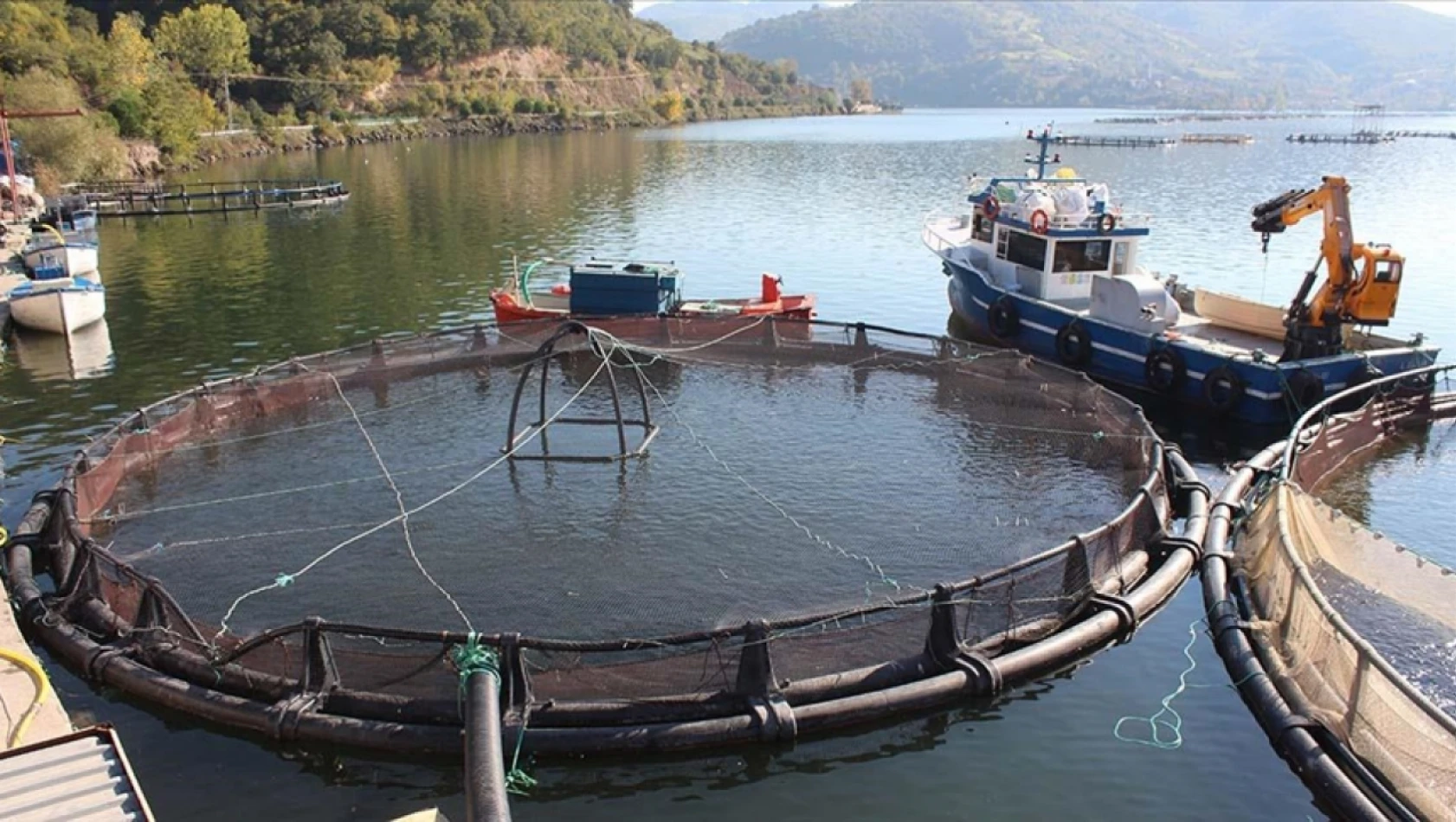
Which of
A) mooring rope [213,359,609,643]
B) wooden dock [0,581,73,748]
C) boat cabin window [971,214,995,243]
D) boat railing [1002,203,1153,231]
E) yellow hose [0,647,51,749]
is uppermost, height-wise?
boat railing [1002,203,1153,231]

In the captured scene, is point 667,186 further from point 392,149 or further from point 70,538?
point 70,538

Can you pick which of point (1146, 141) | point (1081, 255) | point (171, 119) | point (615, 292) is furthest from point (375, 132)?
point (1081, 255)

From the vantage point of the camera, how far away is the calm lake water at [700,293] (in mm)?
12766

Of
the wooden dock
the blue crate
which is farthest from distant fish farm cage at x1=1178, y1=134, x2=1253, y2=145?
the wooden dock

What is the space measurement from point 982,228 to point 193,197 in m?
52.4

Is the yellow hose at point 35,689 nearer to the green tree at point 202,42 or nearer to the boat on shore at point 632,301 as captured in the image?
the boat on shore at point 632,301

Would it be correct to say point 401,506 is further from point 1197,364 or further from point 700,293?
point 700,293

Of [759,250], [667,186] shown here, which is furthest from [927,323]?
[667,186]

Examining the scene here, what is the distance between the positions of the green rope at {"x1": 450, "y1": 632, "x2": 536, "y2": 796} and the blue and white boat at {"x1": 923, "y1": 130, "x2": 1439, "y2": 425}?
21031 mm

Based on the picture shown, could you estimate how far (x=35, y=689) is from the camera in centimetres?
1280

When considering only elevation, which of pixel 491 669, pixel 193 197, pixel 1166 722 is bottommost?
pixel 1166 722

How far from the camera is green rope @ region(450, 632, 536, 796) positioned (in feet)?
40.6

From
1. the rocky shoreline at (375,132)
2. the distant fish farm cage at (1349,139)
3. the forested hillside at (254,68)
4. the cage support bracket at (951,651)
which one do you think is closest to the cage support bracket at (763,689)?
the cage support bracket at (951,651)

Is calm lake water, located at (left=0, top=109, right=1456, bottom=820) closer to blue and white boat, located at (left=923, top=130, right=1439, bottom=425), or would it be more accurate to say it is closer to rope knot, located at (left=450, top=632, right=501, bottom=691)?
A: rope knot, located at (left=450, top=632, right=501, bottom=691)
